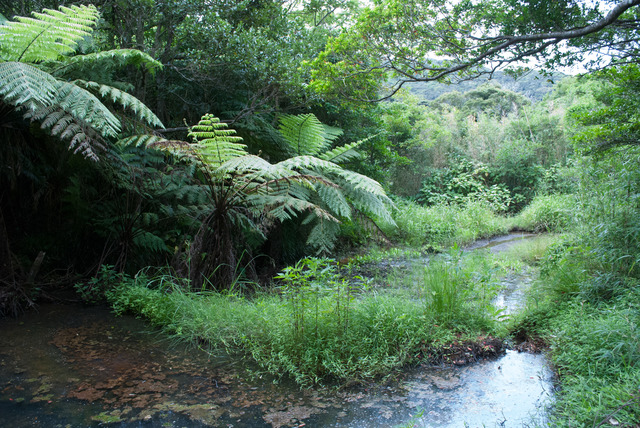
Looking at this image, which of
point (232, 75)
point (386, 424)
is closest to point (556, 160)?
point (232, 75)

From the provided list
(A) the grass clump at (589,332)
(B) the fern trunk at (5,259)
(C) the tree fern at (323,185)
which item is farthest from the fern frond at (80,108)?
(A) the grass clump at (589,332)

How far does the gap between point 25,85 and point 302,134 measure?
3114 millimetres

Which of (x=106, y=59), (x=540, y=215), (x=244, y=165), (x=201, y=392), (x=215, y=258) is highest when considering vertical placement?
(x=106, y=59)

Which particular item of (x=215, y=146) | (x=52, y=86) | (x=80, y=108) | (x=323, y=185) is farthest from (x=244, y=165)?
(x=323, y=185)

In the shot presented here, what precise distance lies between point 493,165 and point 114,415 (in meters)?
11.8

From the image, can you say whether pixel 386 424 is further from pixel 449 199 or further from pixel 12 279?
pixel 449 199

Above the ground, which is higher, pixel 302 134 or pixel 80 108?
pixel 80 108

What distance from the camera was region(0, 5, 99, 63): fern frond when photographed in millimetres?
2945

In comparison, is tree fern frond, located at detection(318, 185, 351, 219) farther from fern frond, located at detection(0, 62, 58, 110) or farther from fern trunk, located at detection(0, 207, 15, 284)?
fern trunk, located at detection(0, 207, 15, 284)

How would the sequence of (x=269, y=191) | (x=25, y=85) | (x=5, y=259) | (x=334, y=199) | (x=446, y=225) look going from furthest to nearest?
(x=446, y=225)
(x=334, y=199)
(x=269, y=191)
(x=5, y=259)
(x=25, y=85)

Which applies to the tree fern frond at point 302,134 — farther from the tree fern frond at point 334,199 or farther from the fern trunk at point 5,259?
the fern trunk at point 5,259

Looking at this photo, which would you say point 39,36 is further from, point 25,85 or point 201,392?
point 201,392

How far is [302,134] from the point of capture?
5.25 meters

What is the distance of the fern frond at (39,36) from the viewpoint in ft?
9.66
